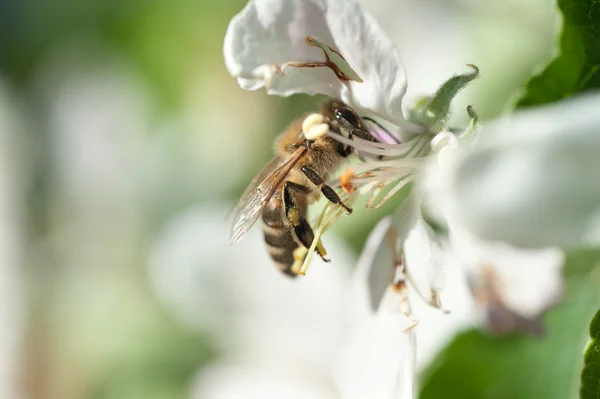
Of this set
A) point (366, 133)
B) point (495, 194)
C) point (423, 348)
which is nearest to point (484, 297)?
point (423, 348)

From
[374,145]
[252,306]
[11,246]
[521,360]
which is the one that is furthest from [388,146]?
[11,246]

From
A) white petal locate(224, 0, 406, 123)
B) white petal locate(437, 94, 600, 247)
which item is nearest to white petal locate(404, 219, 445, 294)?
white petal locate(224, 0, 406, 123)

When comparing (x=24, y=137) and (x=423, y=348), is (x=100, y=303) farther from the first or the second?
(x=423, y=348)

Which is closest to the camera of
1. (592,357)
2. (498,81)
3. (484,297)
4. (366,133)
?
(592,357)

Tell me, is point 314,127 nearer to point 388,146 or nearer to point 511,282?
point 388,146

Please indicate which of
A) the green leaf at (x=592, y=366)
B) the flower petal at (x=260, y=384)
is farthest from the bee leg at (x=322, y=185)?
the flower petal at (x=260, y=384)

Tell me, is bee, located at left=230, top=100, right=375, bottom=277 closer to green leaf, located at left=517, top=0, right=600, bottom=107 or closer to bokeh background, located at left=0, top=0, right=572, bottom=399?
green leaf, located at left=517, top=0, right=600, bottom=107

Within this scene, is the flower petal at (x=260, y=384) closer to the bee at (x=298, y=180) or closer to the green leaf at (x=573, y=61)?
the bee at (x=298, y=180)
